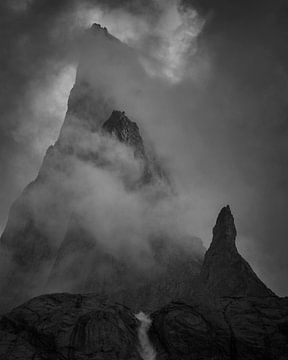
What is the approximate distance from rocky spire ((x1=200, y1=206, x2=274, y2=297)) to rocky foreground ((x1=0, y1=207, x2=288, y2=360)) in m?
65.8

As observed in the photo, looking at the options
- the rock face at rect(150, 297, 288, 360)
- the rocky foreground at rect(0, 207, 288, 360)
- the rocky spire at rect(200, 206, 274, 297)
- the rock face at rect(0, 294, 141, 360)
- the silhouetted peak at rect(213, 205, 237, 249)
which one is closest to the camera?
the rock face at rect(0, 294, 141, 360)

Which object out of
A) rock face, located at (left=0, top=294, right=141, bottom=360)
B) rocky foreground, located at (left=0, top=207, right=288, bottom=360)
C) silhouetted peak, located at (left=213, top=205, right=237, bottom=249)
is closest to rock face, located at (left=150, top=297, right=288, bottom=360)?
rocky foreground, located at (left=0, top=207, right=288, bottom=360)

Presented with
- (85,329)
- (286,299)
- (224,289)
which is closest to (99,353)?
(85,329)

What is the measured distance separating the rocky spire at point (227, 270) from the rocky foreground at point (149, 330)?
65757mm

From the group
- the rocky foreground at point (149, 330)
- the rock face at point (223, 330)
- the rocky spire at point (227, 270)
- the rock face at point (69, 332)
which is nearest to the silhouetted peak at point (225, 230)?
the rocky spire at point (227, 270)

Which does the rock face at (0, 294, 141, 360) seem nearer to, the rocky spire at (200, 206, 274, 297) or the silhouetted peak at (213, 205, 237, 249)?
the rocky spire at (200, 206, 274, 297)

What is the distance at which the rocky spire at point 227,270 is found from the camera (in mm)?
174250

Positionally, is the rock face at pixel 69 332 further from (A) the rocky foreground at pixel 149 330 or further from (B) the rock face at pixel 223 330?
(B) the rock face at pixel 223 330

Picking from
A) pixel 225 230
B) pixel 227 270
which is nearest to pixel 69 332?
pixel 227 270

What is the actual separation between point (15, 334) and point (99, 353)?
50.7 feet

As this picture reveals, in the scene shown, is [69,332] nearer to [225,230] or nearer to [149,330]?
[149,330]

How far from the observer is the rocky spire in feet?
572

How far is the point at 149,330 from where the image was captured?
10019 centimetres

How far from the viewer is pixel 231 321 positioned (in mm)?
100875
